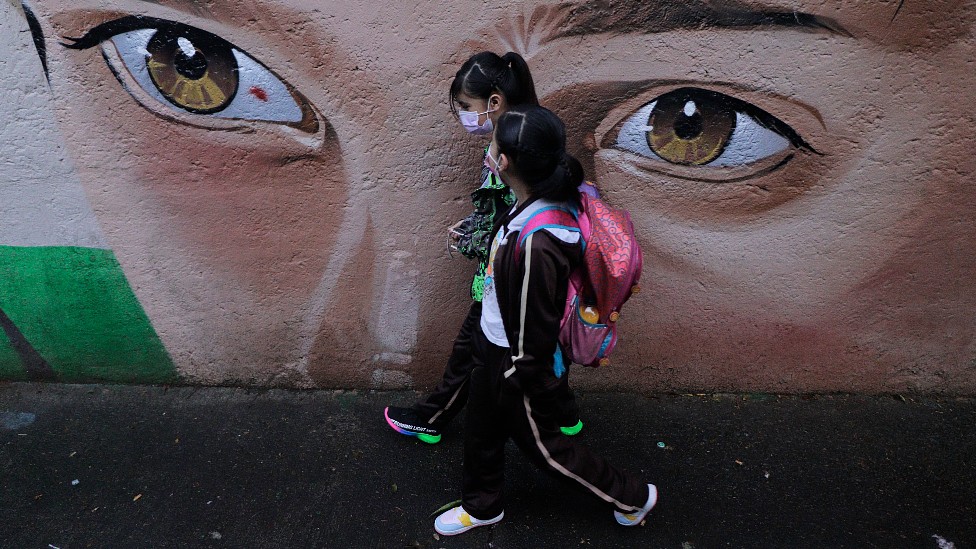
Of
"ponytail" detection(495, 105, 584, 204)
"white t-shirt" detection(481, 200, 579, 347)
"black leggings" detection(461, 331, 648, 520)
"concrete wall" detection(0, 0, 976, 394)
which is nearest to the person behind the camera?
"ponytail" detection(495, 105, 584, 204)

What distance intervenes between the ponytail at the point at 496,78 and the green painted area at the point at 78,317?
71.4 inches

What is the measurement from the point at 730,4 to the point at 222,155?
203 centimetres

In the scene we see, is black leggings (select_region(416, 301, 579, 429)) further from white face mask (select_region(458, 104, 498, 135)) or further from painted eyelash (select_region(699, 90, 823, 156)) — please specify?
painted eyelash (select_region(699, 90, 823, 156))

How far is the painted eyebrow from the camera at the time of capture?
233 cm

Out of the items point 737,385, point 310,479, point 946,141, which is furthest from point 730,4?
point 310,479

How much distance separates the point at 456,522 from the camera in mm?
2336

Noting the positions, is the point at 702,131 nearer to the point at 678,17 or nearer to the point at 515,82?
the point at 678,17

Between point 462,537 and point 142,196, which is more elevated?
point 142,196

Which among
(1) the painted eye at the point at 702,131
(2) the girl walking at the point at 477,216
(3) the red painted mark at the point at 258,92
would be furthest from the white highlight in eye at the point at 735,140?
(3) the red painted mark at the point at 258,92

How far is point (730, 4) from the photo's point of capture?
7.61 feet

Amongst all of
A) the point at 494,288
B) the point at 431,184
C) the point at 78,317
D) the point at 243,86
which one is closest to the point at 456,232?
the point at 431,184

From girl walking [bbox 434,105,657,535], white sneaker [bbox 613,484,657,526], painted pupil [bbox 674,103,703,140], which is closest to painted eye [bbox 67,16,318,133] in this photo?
girl walking [bbox 434,105,657,535]

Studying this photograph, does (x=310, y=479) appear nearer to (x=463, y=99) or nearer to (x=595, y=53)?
(x=463, y=99)

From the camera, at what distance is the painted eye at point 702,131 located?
2.47 m
